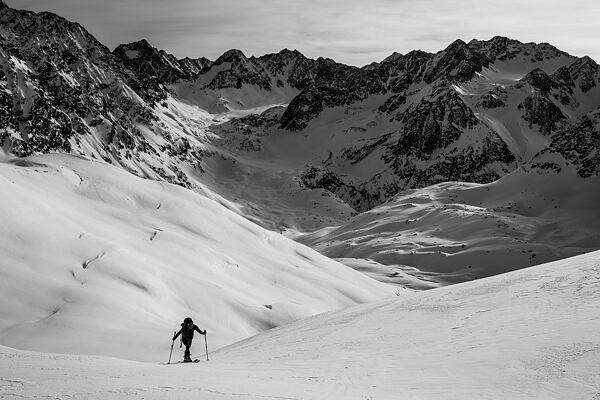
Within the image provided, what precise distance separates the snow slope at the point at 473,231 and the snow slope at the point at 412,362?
96.7 meters

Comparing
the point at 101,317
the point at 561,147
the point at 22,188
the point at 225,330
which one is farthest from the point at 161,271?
the point at 561,147

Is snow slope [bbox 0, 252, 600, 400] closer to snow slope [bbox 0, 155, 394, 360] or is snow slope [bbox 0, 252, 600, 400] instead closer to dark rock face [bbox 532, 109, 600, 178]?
snow slope [bbox 0, 155, 394, 360]

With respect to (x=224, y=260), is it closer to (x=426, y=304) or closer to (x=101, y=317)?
(x=101, y=317)

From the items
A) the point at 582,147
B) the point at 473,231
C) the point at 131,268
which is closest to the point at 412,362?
the point at 131,268

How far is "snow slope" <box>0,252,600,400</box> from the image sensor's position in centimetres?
1041

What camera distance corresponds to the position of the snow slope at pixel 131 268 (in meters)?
25.7

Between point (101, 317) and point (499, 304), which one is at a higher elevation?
point (101, 317)

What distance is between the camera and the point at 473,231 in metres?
152

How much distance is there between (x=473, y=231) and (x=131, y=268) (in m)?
132

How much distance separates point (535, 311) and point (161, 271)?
2508 cm

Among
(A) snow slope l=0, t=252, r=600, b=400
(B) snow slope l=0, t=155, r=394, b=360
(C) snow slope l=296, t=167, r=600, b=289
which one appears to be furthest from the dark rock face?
(A) snow slope l=0, t=252, r=600, b=400

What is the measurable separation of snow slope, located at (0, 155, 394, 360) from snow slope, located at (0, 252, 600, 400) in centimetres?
861

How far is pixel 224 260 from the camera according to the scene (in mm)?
44281

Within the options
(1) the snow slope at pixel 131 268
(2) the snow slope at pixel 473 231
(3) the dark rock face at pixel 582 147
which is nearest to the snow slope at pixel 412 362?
(1) the snow slope at pixel 131 268
